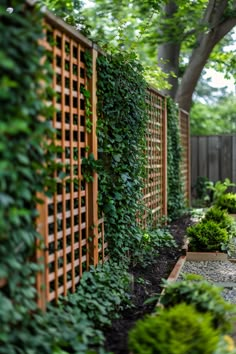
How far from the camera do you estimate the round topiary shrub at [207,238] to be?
6.01 m

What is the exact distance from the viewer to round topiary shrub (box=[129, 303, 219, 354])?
2.51 metres

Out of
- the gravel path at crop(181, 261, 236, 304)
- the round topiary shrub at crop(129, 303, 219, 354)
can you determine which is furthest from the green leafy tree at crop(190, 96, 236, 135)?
the round topiary shrub at crop(129, 303, 219, 354)

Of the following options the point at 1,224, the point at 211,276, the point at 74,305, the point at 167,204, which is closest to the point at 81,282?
the point at 74,305

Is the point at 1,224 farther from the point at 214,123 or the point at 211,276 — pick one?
the point at 214,123

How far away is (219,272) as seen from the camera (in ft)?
17.6

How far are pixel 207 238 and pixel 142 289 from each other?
188 centimetres

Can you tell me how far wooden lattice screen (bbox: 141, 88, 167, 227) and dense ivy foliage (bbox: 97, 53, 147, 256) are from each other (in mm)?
1054

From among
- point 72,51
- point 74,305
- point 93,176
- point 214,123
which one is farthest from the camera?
point 214,123

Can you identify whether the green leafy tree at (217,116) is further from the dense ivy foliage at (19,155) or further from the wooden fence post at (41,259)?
the dense ivy foliage at (19,155)

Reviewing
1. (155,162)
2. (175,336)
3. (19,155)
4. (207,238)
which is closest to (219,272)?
(207,238)

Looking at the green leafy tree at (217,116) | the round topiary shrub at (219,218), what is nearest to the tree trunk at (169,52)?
the round topiary shrub at (219,218)

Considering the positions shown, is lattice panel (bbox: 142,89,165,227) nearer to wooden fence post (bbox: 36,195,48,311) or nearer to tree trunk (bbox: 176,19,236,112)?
tree trunk (bbox: 176,19,236,112)

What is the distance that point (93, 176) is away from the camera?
4.00m

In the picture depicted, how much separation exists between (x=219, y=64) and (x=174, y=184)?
4391 millimetres
